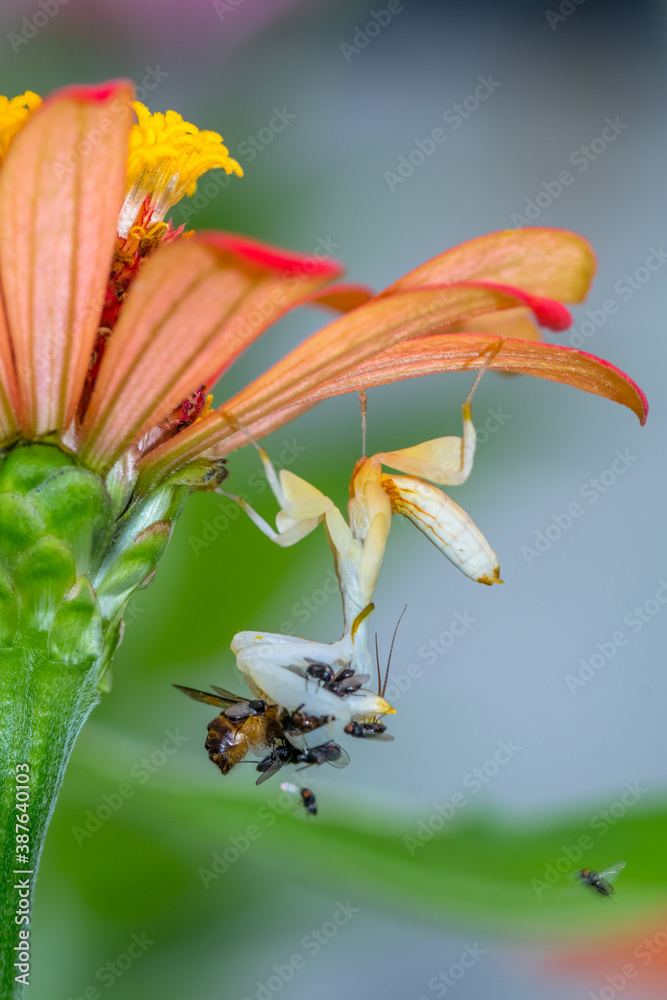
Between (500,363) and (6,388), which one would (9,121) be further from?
(500,363)

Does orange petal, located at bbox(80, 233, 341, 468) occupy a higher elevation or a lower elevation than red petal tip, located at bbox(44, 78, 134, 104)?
lower

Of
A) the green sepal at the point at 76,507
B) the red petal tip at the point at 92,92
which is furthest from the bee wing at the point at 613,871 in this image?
the red petal tip at the point at 92,92

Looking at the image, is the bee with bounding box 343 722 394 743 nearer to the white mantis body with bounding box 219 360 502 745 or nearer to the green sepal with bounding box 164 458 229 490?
the white mantis body with bounding box 219 360 502 745

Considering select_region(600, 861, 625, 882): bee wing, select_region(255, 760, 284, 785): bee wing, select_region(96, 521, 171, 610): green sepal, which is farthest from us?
select_region(600, 861, 625, 882): bee wing

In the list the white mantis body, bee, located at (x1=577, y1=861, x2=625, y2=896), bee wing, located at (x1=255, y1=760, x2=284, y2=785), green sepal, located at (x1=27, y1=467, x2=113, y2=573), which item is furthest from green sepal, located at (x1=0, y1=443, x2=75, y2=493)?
bee, located at (x1=577, y1=861, x2=625, y2=896)

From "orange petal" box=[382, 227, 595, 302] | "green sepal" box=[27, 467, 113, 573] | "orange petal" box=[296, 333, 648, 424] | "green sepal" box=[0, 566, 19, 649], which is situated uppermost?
"orange petal" box=[382, 227, 595, 302]

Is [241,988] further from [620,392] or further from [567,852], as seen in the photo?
[620,392]

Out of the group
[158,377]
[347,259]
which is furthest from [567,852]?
[347,259]

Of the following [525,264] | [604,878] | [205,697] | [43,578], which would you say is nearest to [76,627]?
[43,578]
